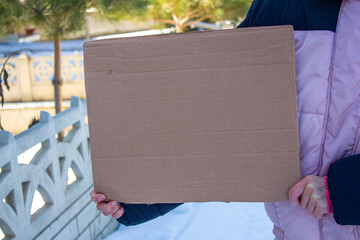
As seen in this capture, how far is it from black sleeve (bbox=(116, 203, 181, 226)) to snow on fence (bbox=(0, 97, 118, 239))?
0.73 m

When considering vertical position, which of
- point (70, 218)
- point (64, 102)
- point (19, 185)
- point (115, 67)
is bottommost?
point (64, 102)

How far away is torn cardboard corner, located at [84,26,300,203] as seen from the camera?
0.78m

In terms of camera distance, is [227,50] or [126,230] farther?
[126,230]

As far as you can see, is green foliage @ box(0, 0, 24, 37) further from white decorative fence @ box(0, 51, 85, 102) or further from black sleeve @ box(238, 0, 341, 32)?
white decorative fence @ box(0, 51, 85, 102)

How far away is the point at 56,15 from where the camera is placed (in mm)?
3225

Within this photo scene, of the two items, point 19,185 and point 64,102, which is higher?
point 19,185

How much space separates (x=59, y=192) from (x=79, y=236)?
1.03 ft

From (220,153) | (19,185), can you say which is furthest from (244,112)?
(19,185)

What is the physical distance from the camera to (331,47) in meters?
0.75

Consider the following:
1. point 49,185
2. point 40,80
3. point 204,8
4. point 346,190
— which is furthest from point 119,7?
point 40,80

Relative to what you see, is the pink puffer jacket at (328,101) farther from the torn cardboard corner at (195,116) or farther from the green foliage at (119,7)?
the green foliage at (119,7)

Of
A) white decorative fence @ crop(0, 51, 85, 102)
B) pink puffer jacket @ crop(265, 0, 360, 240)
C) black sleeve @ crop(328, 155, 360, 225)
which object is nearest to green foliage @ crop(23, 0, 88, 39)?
pink puffer jacket @ crop(265, 0, 360, 240)

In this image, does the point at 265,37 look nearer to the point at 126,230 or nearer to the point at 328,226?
the point at 328,226

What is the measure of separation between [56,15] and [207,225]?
84.4 inches
